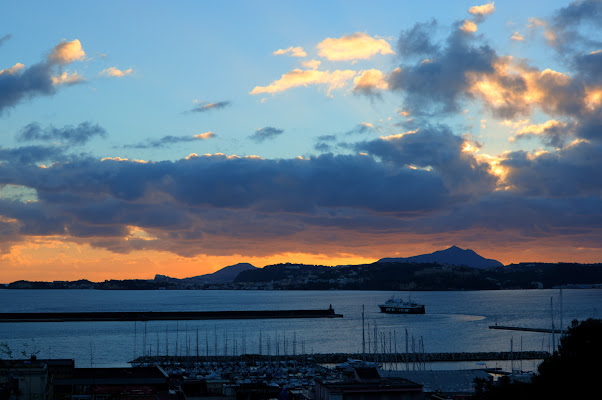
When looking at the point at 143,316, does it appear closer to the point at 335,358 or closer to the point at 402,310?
the point at 402,310

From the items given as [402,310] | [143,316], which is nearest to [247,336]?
[143,316]

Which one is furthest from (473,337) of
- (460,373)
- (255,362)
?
(460,373)

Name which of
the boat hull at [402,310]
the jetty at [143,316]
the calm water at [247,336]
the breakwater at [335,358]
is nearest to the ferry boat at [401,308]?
the boat hull at [402,310]

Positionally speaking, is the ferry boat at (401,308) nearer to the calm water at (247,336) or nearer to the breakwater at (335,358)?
the calm water at (247,336)

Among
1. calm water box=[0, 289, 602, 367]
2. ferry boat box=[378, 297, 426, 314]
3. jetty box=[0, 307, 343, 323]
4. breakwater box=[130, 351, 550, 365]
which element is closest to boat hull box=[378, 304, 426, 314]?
ferry boat box=[378, 297, 426, 314]

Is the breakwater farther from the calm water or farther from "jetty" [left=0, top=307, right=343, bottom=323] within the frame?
"jetty" [left=0, top=307, right=343, bottom=323]

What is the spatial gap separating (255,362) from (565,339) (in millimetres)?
43227

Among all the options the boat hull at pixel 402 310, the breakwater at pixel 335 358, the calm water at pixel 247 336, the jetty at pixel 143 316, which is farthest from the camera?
the boat hull at pixel 402 310

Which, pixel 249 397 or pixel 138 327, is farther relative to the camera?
pixel 138 327

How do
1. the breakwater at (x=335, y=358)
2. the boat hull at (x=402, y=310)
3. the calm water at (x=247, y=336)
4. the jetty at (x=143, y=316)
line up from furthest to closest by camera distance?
the boat hull at (x=402, y=310), the jetty at (x=143, y=316), the calm water at (x=247, y=336), the breakwater at (x=335, y=358)

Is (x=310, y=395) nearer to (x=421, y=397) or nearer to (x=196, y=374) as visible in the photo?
(x=421, y=397)

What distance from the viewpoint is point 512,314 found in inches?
5364

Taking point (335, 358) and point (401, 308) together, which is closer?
point (335, 358)

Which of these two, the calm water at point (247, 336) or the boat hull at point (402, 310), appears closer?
the calm water at point (247, 336)
